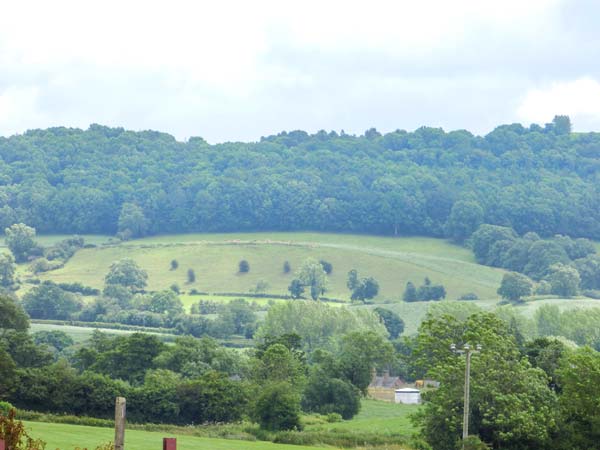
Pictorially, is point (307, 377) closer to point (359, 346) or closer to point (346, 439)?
point (359, 346)

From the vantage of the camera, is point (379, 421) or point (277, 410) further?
point (379, 421)

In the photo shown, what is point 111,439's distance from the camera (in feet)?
225

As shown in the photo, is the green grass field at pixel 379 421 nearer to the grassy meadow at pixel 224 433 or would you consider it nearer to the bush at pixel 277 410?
the grassy meadow at pixel 224 433

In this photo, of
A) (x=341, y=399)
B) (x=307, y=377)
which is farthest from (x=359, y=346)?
(x=341, y=399)

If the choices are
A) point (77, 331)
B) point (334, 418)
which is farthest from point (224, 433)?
point (77, 331)

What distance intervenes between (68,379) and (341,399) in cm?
2808

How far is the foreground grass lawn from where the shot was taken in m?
64.9

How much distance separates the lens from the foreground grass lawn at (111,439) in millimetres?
64875

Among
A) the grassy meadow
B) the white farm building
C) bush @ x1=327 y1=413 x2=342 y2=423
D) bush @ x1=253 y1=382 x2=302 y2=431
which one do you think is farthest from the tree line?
the white farm building

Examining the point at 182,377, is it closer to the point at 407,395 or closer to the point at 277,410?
the point at 277,410

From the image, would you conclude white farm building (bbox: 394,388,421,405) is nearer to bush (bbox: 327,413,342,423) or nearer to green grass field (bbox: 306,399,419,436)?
green grass field (bbox: 306,399,419,436)

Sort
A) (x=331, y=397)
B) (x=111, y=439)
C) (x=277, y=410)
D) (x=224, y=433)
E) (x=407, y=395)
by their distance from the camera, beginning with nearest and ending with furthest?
(x=111, y=439) < (x=224, y=433) < (x=277, y=410) < (x=331, y=397) < (x=407, y=395)

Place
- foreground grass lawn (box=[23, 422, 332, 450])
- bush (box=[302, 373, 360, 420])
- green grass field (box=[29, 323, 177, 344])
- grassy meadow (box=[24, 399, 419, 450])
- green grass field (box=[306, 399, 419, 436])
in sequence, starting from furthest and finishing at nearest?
1. green grass field (box=[29, 323, 177, 344])
2. bush (box=[302, 373, 360, 420])
3. green grass field (box=[306, 399, 419, 436])
4. grassy meadow (box=[24, 399, 419, 450])
5. foreground grass lawn (box=[23, 422, 332, 450])

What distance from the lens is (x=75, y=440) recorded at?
65.8m
